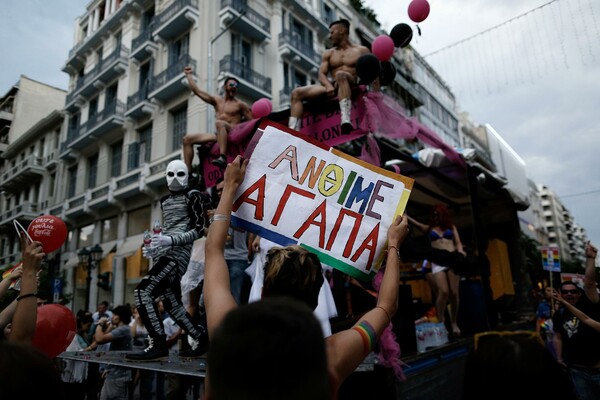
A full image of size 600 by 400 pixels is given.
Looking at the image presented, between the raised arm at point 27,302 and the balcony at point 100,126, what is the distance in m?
20.9

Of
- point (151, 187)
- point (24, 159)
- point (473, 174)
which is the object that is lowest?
point (473, 174)

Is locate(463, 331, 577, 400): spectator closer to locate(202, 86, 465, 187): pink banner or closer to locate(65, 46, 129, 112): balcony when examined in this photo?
locate(202, 86, 465, 187): pink banner

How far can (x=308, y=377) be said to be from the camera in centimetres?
86

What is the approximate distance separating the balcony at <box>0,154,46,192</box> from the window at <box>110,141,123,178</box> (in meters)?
8.79

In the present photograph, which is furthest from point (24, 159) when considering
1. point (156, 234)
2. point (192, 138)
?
point (156, 234)

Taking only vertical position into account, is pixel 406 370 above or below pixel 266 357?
below

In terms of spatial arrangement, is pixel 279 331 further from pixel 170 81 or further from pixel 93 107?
pixel 93 107

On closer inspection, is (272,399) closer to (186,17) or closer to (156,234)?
(156,234)

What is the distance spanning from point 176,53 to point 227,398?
2148cm

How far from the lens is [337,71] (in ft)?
16.1

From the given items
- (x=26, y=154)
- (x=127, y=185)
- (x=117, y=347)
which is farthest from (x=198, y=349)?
(x=26, y=154)

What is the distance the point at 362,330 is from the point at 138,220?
2012 cm

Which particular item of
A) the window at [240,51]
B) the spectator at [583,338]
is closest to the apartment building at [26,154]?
the window at [240,51]

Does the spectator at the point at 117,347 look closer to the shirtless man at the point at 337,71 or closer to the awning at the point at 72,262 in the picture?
the shirtless man at the point at 337,71
